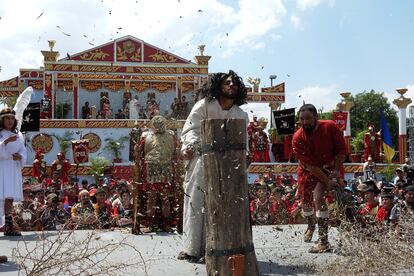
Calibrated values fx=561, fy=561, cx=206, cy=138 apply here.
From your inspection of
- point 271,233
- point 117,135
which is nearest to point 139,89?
point 117,135

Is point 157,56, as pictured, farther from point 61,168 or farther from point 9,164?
point 9,164

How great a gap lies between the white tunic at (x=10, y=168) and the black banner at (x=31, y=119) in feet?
31.8

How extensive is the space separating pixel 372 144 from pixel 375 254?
1969cm

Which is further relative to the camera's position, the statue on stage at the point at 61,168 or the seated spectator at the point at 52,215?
the statue on stage at the point at 61,168

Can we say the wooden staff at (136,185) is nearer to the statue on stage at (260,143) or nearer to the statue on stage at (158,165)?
the statue on stage at (158,165)

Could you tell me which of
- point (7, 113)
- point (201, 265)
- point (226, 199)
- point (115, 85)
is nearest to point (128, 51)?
point (115, 85)

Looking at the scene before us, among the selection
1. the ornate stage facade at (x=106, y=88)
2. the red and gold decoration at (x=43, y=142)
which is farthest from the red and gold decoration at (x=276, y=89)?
the red and gold decoration at (x=43, y=142)

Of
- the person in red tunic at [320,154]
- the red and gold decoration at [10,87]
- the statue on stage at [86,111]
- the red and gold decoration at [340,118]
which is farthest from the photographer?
the red and gold decoration at [10,87]

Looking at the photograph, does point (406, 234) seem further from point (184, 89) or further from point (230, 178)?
point (184, 89)

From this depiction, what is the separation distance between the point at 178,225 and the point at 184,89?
2345 cm

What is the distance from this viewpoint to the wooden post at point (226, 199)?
429cm

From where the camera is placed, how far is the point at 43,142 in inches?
920

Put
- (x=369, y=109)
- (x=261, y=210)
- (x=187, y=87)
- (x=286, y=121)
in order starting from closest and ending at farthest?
(x=261, y=210), (x=286, y=121), (x=187, y=87), (x=369, y=109)

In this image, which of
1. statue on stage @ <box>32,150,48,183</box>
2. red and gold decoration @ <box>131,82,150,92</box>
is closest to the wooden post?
statue on stage @ <box>32,150,48,183</box>
